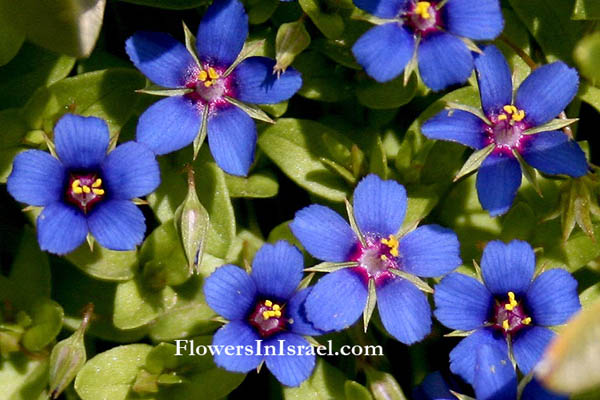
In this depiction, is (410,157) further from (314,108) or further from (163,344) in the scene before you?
(163,344)

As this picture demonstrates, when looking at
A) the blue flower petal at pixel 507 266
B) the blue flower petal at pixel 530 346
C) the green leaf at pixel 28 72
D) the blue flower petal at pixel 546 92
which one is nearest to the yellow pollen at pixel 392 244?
the blue flower petal at pixel 507 266

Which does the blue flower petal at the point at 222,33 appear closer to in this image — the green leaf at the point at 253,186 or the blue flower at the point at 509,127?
the green leaf at the point at 253,186

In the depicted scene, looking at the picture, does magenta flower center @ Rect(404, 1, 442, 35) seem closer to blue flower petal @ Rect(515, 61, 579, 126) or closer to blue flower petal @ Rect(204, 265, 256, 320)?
blue flower petal @ Rect(515, 61, 579, 126)

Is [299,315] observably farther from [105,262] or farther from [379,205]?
[105,262]

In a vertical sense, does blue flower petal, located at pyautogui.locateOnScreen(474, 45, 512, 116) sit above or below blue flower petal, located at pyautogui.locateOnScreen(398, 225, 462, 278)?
above

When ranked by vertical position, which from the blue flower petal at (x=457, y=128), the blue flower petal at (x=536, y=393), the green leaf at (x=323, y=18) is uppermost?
the green leaf at (x=323, y=18)

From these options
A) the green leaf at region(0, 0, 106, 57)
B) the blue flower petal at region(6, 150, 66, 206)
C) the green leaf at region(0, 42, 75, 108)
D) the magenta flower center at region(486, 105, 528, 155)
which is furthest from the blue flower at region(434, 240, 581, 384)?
the green leaf at region(0, 42, 75, 108)

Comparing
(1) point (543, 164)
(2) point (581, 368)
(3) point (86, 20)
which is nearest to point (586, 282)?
(1) point (543, 164)
